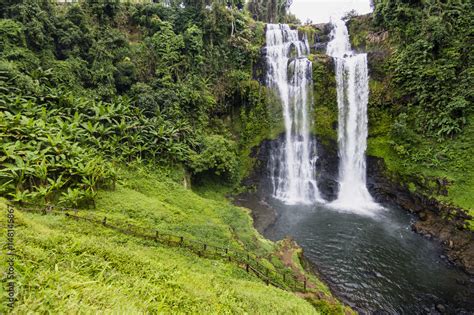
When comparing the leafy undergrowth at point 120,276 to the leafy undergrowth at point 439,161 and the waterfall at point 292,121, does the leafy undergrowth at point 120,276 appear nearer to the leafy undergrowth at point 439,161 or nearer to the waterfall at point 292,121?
the waterfall at point 292,121

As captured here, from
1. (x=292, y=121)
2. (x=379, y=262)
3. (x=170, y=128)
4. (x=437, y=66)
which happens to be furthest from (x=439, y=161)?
(x=170, y=128)

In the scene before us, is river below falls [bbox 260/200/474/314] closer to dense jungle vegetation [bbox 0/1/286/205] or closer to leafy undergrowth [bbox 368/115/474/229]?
leafy undergrowth [bbox 368/115/474/229]

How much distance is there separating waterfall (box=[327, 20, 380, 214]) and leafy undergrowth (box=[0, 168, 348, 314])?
47.5ft

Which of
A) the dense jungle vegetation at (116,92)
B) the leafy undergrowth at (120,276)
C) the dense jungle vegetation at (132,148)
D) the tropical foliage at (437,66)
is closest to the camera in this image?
the leafy undergrowth at (120,276)

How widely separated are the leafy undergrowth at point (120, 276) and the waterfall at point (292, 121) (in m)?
13.0

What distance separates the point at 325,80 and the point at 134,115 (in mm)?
17385

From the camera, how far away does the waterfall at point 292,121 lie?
22.8 meters

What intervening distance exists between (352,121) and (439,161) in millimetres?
7381

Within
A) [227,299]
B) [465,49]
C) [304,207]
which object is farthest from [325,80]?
[227,299]

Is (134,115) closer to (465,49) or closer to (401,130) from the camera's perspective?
(401,130)

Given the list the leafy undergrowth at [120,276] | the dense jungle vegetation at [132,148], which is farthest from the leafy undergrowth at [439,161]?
the leafy undergrowth at [120,276]

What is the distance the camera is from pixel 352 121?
22969 mm

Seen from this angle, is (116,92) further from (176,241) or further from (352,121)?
(352,121)

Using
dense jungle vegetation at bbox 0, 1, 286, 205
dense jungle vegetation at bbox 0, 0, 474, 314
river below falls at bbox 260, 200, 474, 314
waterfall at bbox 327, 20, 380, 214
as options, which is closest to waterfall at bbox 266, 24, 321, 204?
dense jungle vegetation at bbox 0, 0, 474, 314
